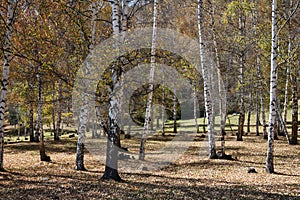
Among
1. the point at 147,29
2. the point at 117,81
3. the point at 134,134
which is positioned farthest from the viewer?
the point at 134,134

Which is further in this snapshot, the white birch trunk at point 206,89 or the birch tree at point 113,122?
the white birch trunk at point 206,89

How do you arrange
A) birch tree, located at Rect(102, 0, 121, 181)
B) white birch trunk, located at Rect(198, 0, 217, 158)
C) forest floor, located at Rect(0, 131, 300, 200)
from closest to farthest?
forest floor, located at Rect(0, 131, 300, 200), birch tree, located at Rect(102, 0, 121, 181), white birch trunk, located at Rect(198, 0, 217, 158)

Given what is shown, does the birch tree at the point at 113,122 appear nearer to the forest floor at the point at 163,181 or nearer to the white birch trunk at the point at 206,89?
the forest floor at the point at 163,181

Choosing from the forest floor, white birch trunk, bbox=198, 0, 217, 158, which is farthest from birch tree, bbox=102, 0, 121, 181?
white birch trunk, bbox=198, 0, 217, 158

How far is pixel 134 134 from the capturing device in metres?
32.6

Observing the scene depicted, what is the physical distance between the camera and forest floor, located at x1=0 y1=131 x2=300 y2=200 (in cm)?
797

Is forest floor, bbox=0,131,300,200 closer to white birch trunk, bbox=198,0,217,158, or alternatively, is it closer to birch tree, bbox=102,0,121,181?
birch tree, bbox=102,0,121,181

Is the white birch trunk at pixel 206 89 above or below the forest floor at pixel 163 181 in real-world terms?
above

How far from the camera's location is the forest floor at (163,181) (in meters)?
A: 7.97

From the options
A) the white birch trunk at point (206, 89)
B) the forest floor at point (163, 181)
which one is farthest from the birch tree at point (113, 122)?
the white birch trunk at point (206, 89)

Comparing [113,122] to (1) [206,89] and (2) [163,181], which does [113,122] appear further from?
(1) [206,89]

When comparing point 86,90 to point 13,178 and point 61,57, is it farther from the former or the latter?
point 13,178

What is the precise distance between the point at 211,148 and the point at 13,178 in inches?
352

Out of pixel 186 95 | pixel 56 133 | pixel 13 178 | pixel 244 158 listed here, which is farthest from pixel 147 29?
pixel 186 95
